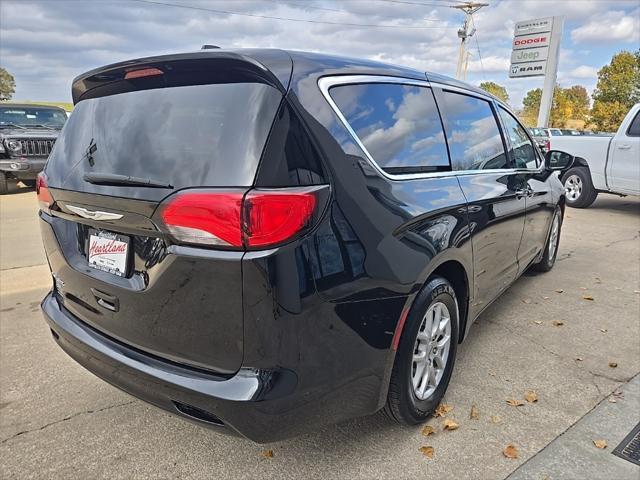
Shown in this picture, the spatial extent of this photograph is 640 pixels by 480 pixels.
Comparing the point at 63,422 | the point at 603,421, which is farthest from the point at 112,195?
the point at 603,421

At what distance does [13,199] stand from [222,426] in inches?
401

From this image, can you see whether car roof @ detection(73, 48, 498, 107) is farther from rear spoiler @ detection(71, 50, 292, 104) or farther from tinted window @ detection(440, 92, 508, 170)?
tinted window @ detection(440, 92, 508, 170)

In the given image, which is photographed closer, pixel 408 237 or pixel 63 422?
pixel 408 237

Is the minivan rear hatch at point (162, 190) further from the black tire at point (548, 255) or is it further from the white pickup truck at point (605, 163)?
the white pickup truck at point (605, 163)

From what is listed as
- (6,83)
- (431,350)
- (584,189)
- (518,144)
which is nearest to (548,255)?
→ (518,144)

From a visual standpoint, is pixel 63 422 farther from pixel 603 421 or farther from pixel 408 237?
pixel 603 421

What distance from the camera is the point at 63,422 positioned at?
2.55 metres

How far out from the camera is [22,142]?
10.2 metres

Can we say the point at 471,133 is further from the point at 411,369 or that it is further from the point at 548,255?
the point at 548,255

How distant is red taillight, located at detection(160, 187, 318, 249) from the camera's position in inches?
64.9

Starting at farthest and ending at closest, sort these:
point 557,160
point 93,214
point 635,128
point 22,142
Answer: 1. point 22,142
2. point 635,128
3. point 557,160
4. point 93,214

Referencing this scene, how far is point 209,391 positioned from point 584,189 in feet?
31.9

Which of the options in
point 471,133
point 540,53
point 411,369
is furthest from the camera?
point 540,53

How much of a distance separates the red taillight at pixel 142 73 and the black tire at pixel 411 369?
149 cm
